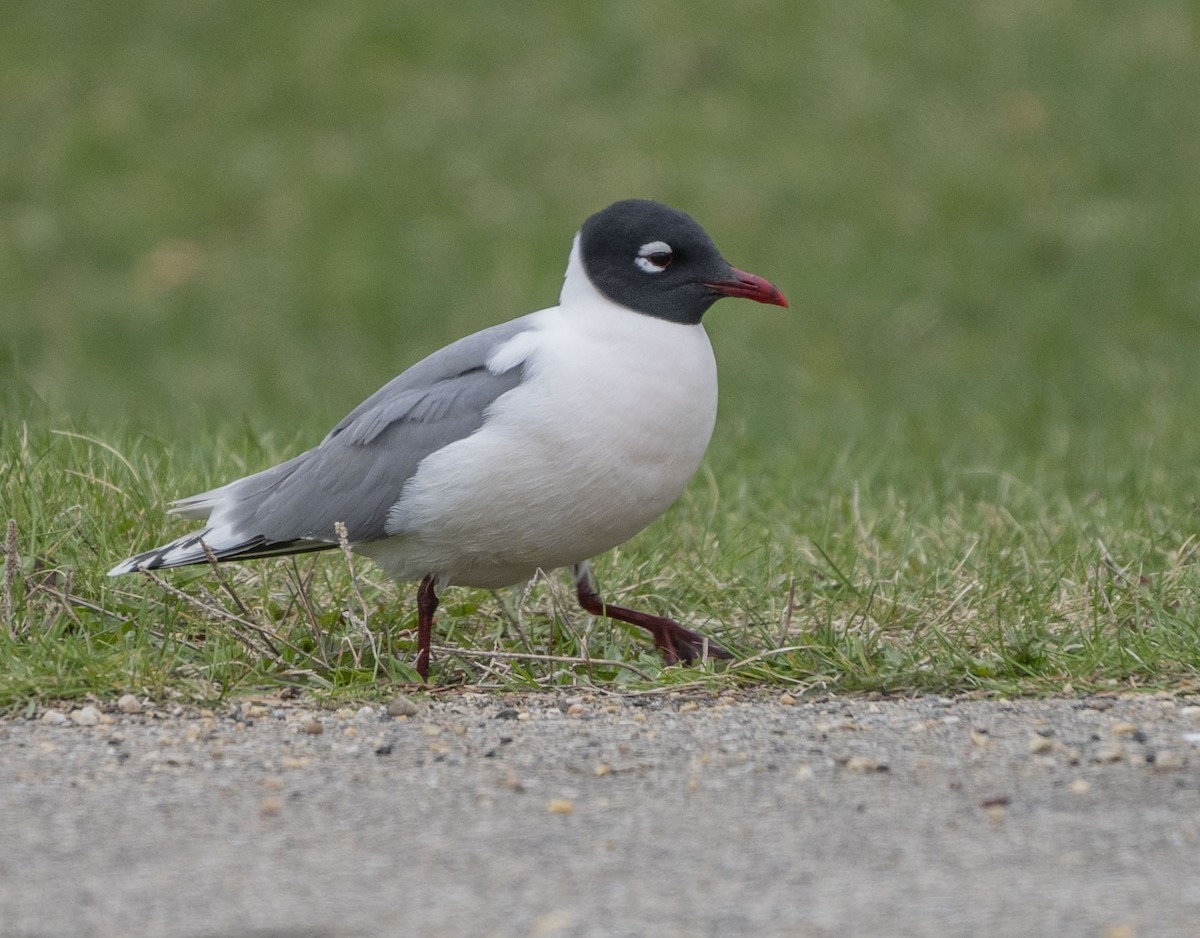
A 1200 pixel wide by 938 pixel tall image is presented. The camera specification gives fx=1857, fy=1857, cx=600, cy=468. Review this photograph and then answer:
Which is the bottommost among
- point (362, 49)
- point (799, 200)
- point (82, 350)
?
point (82, 350)

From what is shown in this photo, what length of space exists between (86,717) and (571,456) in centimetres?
126

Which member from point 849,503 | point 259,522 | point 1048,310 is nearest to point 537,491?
point 259,522

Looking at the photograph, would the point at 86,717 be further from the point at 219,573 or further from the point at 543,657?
the point at 543,657

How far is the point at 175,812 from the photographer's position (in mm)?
3396

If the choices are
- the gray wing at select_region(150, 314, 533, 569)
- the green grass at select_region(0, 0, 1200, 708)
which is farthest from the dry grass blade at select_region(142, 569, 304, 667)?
the gray wing at select_region(150, 314, 533, 569)

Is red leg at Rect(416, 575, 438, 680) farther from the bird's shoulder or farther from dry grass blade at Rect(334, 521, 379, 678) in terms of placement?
the bird's shoulder

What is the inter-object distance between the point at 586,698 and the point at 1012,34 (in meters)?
10.4

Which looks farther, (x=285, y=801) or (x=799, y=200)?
(x=799, y=200)

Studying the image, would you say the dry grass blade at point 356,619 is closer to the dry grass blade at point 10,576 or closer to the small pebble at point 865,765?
the dry grass blade at point 10,576

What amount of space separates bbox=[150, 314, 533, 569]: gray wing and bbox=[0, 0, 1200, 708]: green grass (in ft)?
0.66

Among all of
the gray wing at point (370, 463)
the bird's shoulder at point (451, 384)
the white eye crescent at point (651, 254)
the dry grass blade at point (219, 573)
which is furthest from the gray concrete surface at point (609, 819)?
the white eye crescent at point (651, 254)

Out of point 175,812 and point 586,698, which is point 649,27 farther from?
point 175,812

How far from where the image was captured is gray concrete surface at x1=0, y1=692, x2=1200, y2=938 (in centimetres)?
284

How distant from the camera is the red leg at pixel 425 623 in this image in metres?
4.59
